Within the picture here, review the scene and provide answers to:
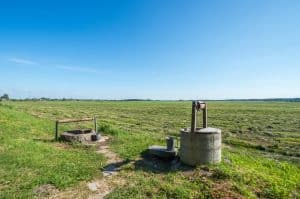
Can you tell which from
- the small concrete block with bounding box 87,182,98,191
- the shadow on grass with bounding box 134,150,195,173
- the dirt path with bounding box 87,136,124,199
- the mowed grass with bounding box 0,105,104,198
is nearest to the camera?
the dirt path with bounding box 87,136,124,199

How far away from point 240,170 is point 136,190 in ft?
12.1

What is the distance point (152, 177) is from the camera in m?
8.23

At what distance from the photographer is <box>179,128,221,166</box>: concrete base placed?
29.4 ft

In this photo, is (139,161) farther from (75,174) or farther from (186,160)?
(75,174)

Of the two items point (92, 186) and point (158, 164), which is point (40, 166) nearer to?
point (92, 186)

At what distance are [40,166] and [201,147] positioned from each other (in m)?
5.51

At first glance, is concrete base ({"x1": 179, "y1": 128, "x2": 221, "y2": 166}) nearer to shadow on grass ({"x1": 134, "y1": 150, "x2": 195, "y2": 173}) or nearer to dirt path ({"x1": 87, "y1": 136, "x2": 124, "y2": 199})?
shadow on grass ({"x1": 134, "y1": 150, "x2": 195, "y2": 173})

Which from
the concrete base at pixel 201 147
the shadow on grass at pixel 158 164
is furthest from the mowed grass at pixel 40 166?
the concrete base at pixel 201 147

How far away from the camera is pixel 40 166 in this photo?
364 inches

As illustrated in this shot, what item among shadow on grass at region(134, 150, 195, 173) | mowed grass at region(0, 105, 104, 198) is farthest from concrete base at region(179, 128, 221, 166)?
mowed grass at region(0, 105, 104, 198)

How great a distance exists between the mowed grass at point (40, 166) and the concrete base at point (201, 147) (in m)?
3.09

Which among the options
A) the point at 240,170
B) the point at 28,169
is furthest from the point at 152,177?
the point at 28,169

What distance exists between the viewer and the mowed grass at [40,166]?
763cm

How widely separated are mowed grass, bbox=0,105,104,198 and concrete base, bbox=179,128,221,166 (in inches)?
122
